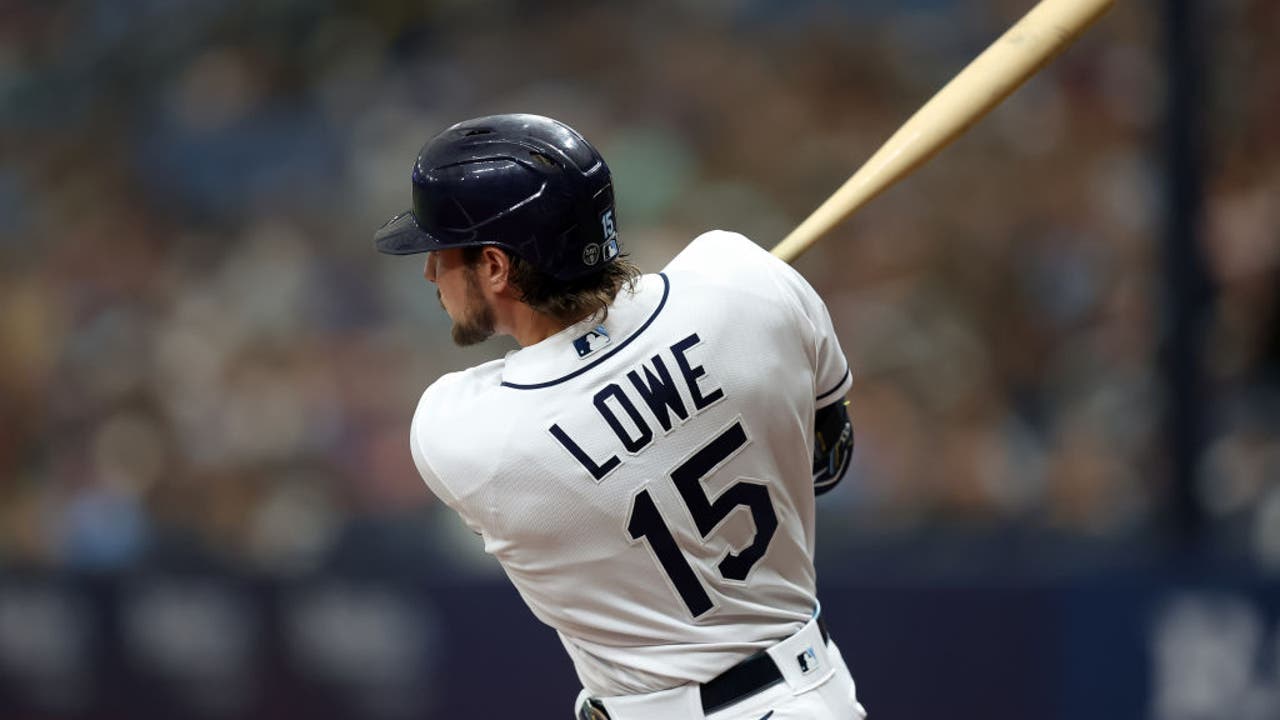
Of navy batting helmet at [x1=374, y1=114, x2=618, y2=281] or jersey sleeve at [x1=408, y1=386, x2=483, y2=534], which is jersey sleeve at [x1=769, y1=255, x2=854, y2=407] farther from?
jersey sleeve at [x1=408, y1=386, x2=483, y2=534]

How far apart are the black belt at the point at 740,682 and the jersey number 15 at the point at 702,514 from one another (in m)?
0.12

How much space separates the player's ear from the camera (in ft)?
8.32

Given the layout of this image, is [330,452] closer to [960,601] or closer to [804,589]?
[960,601]

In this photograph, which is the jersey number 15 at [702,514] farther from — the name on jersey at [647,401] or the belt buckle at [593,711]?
the belt buckle at [593,711]

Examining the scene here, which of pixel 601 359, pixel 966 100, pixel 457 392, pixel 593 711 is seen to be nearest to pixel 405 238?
pixel 457 392

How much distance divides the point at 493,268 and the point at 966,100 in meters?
0.98

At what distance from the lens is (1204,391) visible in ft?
15.9

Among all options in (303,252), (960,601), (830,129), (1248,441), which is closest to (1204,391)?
(1248,441)

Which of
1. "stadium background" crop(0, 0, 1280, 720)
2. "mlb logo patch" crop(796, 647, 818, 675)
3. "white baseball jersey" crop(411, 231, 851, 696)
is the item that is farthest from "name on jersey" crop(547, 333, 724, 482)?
"stadium background" crop(0, 0, 1280, 720)

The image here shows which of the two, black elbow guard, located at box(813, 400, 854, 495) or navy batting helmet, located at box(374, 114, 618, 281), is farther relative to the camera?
black elbow guard, located at box(813, 400, 854, 495)

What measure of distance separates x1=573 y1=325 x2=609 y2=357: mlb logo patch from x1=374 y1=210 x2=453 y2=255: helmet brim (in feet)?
0.85

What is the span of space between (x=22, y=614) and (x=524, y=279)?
15.0 feet

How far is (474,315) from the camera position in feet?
8.55

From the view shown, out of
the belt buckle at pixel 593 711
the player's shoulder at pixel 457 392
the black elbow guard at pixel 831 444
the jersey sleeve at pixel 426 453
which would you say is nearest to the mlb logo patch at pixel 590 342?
the player's shoulder at pixel 457 392
